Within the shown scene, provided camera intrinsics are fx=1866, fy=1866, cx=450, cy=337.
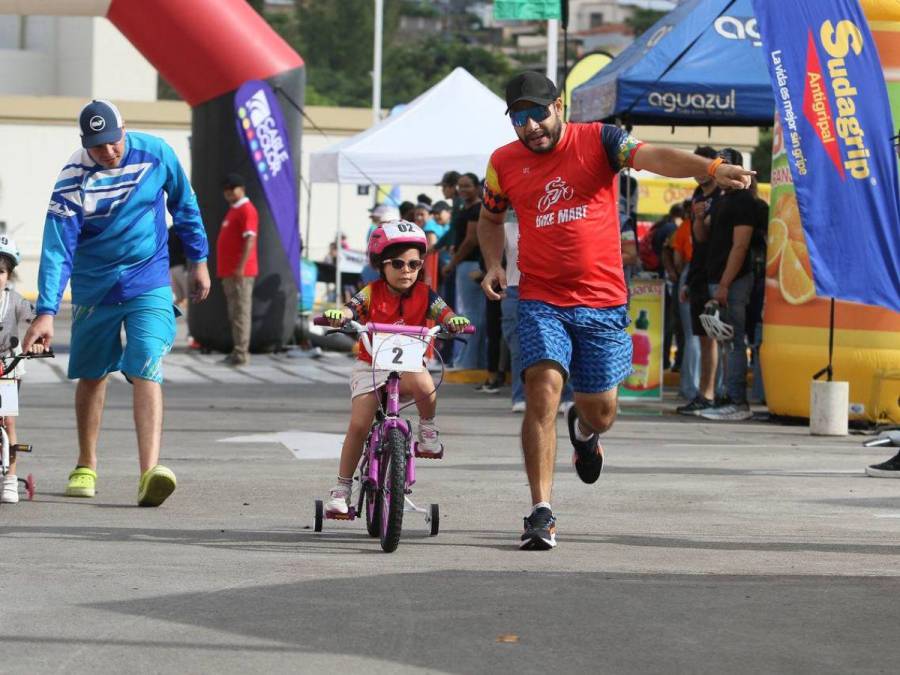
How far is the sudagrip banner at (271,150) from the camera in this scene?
70.8 ft

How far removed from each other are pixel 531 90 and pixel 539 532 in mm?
1880

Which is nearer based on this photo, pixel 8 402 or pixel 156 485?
pixel 156 485

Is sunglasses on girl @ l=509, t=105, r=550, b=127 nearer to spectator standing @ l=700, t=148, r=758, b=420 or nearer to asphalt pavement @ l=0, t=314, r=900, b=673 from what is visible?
asphalt pavement @ l=0, t=314, r=900, b=673

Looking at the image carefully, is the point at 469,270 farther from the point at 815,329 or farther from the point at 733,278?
the point at 815,329

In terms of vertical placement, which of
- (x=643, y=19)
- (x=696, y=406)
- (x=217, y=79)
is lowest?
(x=696, y=406)

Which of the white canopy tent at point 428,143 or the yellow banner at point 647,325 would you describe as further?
the white canopy tent at point 428,143

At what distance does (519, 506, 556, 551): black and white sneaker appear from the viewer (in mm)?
7809

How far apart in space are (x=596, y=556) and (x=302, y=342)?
16.1m

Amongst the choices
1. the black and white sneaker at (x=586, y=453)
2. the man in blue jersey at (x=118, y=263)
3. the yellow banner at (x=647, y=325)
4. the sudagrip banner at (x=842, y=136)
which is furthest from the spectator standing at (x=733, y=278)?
the man in blue jersey at (x=118, y=263)

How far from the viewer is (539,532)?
7.81 m

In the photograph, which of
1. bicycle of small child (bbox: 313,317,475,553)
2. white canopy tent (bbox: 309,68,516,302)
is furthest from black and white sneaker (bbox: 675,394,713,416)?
bicycle of small child (bbox: 313,317,475,553)

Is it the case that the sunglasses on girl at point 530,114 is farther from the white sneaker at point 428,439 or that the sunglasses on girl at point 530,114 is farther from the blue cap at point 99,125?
the blue cap at point 99,125

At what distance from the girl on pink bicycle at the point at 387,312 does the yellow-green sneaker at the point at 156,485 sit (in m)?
1.09

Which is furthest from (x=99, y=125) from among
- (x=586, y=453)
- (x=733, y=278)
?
(x=733, y=278)
